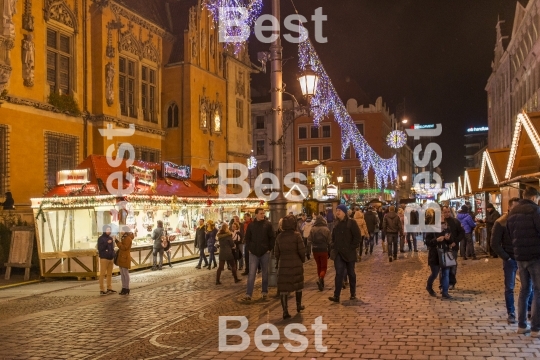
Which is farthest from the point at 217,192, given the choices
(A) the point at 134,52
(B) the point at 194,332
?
(B) the point at 194,332

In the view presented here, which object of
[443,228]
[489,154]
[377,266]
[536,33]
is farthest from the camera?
[536,33]

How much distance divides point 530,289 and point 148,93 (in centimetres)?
2386

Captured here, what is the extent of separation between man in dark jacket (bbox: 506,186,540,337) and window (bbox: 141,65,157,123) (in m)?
23.2

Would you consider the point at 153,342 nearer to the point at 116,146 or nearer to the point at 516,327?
the point at 516,327

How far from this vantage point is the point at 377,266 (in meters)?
17.3

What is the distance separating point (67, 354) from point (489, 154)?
16177 millimetres

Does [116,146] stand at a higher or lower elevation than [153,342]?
higher

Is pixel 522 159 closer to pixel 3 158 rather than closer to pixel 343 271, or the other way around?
pixel 343 271

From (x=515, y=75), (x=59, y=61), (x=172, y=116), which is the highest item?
(x=515, y=75)

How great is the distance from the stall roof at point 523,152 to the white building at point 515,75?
21374mm

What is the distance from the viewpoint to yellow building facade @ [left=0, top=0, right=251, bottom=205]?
20.4 metres

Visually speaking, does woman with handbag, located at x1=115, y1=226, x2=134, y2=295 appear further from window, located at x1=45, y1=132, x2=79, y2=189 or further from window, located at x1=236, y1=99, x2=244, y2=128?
window, located at x1=236, y1=99, x2=244, y2=128

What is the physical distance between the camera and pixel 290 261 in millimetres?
9945

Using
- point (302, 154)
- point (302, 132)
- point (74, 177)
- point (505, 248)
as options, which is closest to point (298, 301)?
point (505, 248)
